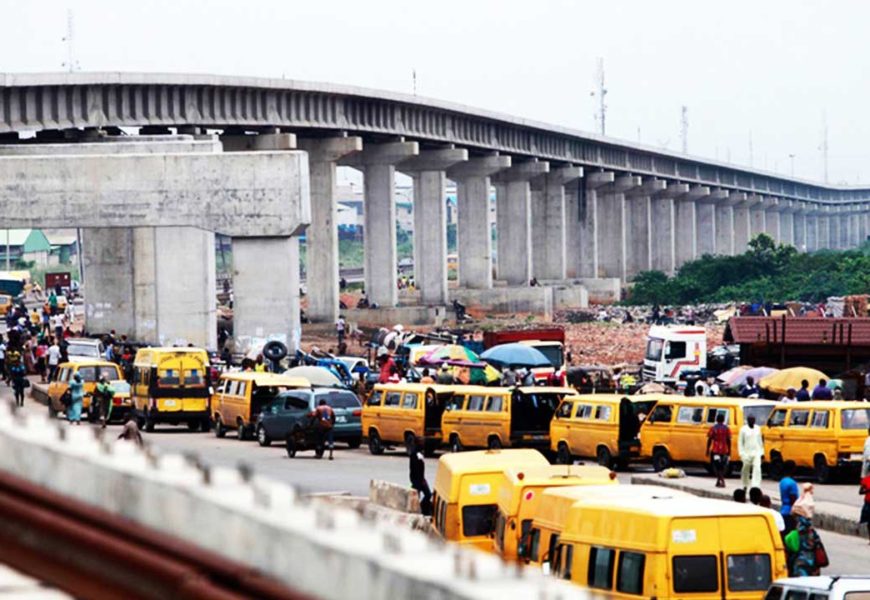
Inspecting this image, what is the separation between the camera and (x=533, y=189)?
127m

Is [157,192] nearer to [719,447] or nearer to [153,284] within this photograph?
[153,284]

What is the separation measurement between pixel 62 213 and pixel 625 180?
90.9 metres

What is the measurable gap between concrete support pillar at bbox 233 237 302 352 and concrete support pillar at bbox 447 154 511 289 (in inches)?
2024

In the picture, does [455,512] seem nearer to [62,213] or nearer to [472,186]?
[62,213]

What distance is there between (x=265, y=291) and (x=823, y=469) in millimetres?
26662

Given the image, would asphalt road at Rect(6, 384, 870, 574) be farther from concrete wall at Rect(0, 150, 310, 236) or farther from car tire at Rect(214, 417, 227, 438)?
concrete wall at Rect(0, 150, 310, 236)

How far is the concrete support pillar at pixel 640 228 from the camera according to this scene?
5920 inches

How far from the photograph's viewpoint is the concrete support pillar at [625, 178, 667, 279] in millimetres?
150375

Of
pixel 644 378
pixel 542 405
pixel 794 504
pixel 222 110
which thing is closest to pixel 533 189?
pixel 222 110

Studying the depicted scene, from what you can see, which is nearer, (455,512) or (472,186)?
(455,512)

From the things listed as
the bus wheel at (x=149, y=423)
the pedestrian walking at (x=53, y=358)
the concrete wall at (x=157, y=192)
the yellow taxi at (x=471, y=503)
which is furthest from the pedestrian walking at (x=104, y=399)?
the yellow taxi at (x=471, y=503)

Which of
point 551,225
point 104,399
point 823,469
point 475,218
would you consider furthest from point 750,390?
point 551,225

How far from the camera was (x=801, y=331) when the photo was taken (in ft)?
154

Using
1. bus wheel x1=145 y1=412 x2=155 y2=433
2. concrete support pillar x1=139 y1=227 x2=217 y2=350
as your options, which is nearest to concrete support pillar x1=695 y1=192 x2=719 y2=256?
concrete support pillar x1=139 y1=227 x2=217 y2=350
